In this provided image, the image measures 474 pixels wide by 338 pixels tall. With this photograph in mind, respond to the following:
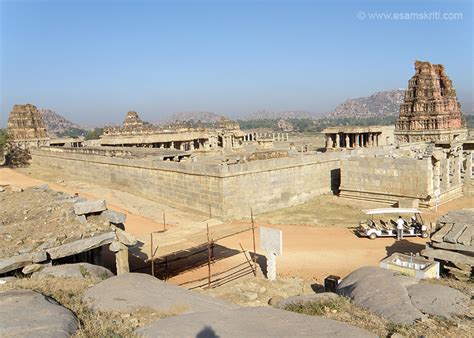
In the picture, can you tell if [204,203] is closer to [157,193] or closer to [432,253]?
[157,193]

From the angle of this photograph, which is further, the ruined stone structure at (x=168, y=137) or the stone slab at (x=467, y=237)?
the ruined stone structure at (x=168, y=137)

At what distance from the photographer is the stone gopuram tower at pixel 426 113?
1735 inches

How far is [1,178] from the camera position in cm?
3559

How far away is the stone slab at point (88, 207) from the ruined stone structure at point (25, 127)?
46003 mm

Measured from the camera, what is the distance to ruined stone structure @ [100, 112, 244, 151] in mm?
41500

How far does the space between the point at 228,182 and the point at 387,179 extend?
8.97m

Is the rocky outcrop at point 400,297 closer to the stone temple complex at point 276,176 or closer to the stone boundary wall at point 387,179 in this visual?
the stone temple complex at point 276,176

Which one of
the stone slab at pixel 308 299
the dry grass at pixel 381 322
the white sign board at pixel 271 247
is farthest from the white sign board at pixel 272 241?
the dry grass at pixel 381 322

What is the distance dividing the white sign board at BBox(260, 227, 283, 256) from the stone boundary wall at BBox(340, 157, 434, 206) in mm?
11581

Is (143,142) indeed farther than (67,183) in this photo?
Yes

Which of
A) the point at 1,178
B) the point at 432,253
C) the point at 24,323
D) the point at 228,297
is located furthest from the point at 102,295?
the point at 1,178

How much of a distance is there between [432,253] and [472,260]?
3.28ft

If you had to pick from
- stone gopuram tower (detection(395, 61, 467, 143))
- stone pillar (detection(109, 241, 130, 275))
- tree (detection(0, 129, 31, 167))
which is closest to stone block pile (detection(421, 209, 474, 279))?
stone pillar (detection(109, 241, 130, 275))

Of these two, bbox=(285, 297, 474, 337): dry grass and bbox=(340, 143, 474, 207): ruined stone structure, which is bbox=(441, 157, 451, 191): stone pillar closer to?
bbox=(340, 143, 474, 207): ruined stone structure
